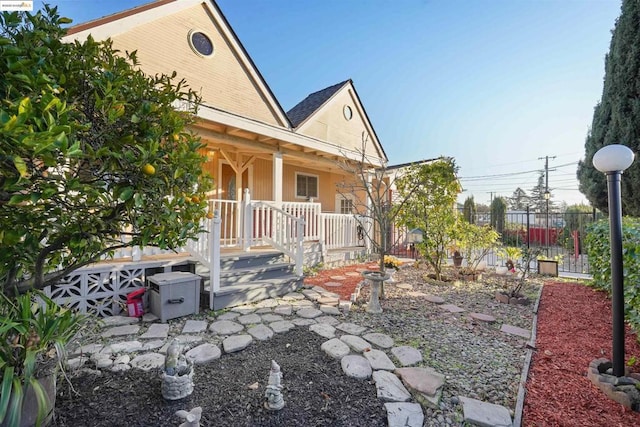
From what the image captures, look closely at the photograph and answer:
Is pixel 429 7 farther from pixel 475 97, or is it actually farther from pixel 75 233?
pixel 75 233

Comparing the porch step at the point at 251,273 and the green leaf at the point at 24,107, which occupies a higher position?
the green leaf at the point at 24,107

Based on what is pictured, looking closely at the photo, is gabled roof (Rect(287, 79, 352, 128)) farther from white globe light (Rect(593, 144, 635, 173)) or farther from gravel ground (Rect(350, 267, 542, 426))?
white globe light (Rect(593, 144, 635, 173))

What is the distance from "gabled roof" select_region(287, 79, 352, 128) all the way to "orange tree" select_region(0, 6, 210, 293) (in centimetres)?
743

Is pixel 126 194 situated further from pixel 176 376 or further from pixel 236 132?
pixel 236 132

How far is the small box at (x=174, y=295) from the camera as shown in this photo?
3.66 metres

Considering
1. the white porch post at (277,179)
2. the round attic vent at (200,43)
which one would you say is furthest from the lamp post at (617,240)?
the round attic vent at (200,43)

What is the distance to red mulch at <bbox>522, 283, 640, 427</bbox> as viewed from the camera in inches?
77.3

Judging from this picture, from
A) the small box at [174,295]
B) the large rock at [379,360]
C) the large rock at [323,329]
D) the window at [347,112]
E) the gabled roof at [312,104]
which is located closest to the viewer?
the large rock at [379,360]

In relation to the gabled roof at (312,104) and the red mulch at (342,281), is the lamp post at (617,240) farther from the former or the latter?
the gabled roof at (312,104)

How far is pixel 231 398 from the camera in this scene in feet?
6.75

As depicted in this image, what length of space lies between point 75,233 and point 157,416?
52.9 inches

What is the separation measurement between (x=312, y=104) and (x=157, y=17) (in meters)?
5.44

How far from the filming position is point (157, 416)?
72.0 inches

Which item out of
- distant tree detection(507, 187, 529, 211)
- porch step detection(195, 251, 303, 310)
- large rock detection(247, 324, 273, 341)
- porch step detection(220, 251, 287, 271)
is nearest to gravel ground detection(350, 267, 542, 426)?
large rock detection(247, 324, 273, 341)
